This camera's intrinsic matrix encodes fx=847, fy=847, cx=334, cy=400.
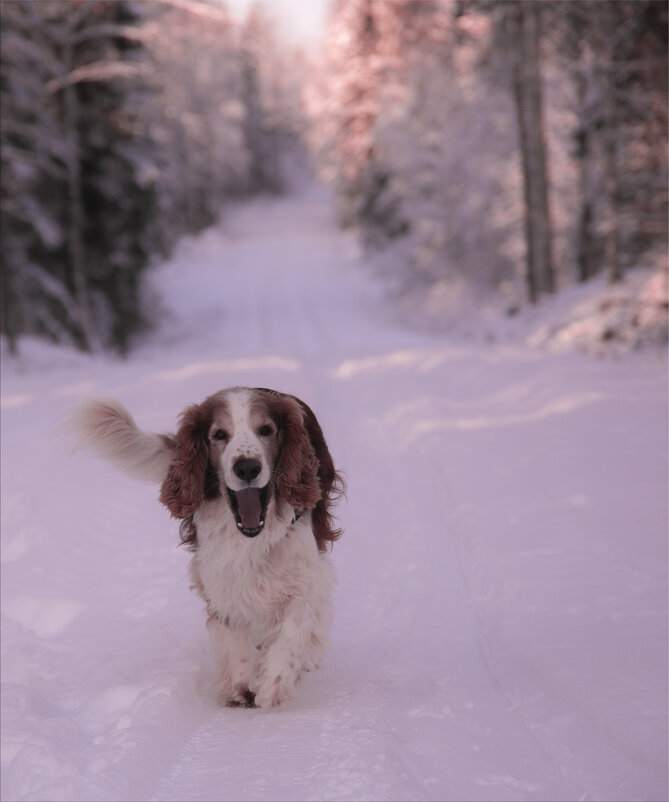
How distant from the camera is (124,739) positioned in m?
3.25

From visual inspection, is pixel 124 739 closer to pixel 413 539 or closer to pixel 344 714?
pixel 344 714

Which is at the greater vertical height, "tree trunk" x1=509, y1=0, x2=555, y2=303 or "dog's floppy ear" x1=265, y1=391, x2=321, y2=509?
"tree trunk" x1=509, y1=0, x2=555, y2=303

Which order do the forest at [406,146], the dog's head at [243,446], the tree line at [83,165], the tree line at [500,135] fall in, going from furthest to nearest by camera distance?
the tree line at [83,165]
the forest at [406,146]
the tree line at [500,135]
the dog's head at [243,446]

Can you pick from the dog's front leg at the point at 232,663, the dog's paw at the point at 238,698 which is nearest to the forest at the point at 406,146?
the dog's front leg at the point at 232,663

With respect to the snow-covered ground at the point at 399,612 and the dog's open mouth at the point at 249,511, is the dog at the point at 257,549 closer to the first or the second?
the dog's open mouth at the point at 249,511

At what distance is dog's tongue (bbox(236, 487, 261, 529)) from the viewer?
3.68 m

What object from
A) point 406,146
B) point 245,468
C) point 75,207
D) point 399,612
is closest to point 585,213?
point 406,146

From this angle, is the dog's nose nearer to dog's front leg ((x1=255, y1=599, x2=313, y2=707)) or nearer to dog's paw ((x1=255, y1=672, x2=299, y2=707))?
dog's front leg ((x1=255, y1=599, x2=313, y2=707))

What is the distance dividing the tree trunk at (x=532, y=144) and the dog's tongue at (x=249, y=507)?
1468cm

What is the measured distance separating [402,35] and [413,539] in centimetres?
2469

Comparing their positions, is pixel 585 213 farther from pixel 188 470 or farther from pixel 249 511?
pixel 249 511

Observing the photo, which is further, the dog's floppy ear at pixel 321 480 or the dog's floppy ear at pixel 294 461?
the dog's floppy ear at pixel 321 480

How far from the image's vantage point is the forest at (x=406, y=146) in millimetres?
15578

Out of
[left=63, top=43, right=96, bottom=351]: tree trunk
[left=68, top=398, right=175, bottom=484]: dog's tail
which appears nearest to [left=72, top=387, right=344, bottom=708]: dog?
[left=68, top=398, right=175, bottom=484]: dog's tail
